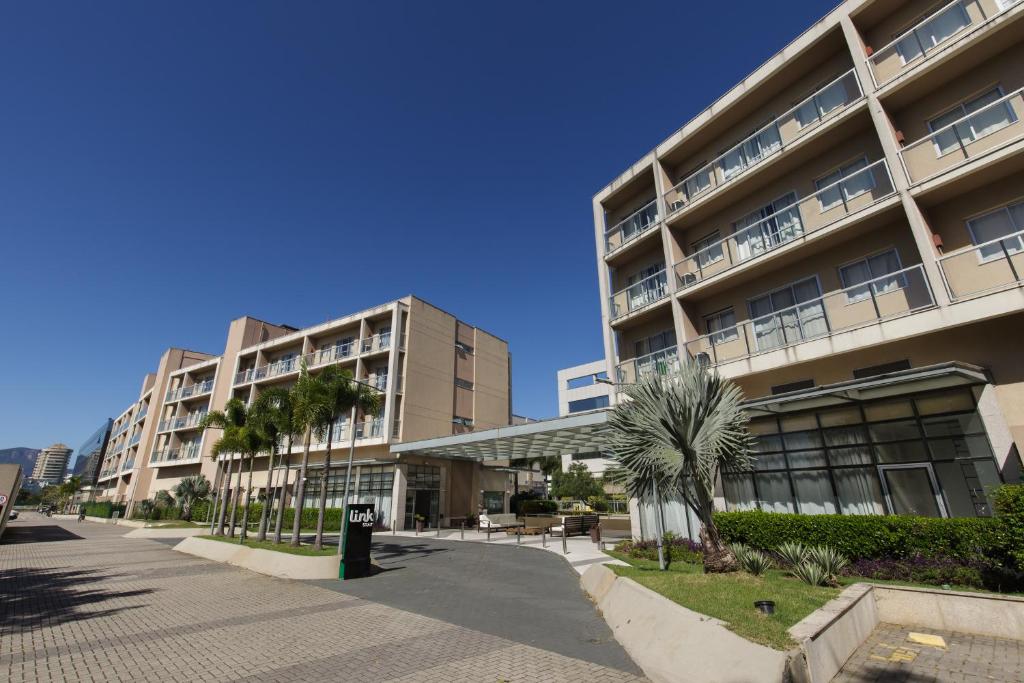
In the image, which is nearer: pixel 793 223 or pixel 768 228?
pixel 793 223

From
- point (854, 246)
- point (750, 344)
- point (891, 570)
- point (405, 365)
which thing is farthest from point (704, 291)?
point (405, 365)

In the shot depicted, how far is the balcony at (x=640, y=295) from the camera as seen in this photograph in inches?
786

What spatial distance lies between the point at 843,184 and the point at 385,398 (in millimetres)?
27350

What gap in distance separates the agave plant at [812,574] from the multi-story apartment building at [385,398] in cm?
2559

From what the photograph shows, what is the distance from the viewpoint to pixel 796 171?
16.9 metres

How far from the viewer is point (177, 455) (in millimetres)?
47594

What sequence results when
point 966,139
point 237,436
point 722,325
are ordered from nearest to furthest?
1. point 966,139
2. point 722,325
3. point 237,436

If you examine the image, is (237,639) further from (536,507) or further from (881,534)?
(536,507)

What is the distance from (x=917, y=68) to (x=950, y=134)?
2124 mm

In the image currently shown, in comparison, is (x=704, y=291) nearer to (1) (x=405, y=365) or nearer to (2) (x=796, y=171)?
(2) (x=796, y=171)

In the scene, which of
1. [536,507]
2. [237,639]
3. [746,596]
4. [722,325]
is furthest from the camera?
[536,507]

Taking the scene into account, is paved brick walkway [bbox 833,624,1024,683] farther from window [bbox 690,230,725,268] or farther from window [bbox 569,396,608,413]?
window [bbox 569,396,608,413]

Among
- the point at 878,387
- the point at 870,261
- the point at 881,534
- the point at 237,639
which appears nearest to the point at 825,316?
the point at 870,261

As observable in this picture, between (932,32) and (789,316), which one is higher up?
(932,32)
